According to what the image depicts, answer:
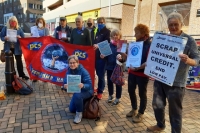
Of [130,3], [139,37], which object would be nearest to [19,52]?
[139,37]

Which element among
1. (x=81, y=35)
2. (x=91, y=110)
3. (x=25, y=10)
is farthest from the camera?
(x=25, y=10)

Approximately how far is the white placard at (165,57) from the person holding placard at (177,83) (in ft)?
0.26

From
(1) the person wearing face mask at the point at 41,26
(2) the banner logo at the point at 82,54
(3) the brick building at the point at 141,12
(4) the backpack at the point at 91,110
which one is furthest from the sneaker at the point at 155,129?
(3) the brick building at the point at 141,12

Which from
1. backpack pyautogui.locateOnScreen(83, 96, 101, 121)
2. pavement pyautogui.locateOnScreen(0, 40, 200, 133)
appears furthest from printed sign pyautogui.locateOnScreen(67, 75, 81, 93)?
pavement pyautogui.locateOnScreen(0, 40, 200, 133)

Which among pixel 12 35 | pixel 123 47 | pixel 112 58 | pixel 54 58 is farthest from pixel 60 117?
pixel 12 35

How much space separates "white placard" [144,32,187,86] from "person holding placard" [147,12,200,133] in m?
0.08

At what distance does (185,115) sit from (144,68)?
173cm

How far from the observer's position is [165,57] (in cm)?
248

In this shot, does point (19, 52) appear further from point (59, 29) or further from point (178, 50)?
point (178, 50)

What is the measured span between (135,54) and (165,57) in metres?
0.66

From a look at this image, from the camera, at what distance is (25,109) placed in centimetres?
362

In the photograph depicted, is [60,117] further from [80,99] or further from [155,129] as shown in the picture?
[155,129]

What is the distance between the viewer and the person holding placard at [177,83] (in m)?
2.22

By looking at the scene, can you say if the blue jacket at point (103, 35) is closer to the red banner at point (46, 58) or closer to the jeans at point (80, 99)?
the red banner at point (46, 58)
